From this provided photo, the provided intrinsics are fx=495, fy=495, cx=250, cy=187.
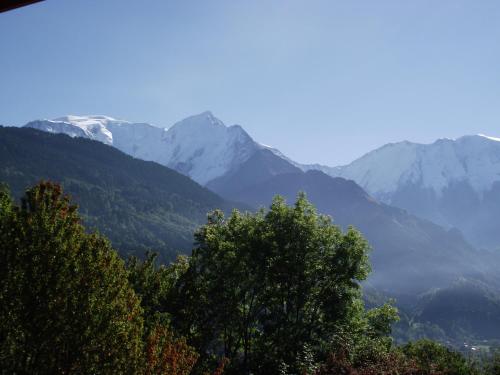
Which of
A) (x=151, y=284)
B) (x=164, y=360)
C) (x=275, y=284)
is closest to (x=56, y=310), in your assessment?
(x=164, y=360)

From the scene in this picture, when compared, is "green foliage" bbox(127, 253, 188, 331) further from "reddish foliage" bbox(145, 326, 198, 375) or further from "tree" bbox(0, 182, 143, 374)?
"tree" bbox(0, 182, 143, 374)

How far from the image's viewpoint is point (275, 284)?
100.0 feet

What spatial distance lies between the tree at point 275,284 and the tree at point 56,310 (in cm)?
1486

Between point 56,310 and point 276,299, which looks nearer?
point 56,310

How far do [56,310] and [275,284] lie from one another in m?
18.6

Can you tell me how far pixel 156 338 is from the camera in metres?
15.8

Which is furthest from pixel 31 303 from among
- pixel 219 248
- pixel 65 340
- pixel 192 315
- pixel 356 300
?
pixel 356 300

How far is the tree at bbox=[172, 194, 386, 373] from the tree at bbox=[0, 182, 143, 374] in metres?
14.9

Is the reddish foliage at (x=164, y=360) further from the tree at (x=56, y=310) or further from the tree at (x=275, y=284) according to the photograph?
the tree at (x=275, y=284)

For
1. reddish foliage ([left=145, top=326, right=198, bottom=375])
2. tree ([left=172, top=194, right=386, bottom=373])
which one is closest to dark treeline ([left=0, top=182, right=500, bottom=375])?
tree ([left=172, top=194, right=386, bottom=373])

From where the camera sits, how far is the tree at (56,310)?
13180 millimetres

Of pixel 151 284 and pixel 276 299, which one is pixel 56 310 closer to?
pixel 151 284

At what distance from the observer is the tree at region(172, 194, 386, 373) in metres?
29.4

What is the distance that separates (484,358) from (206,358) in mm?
17134
